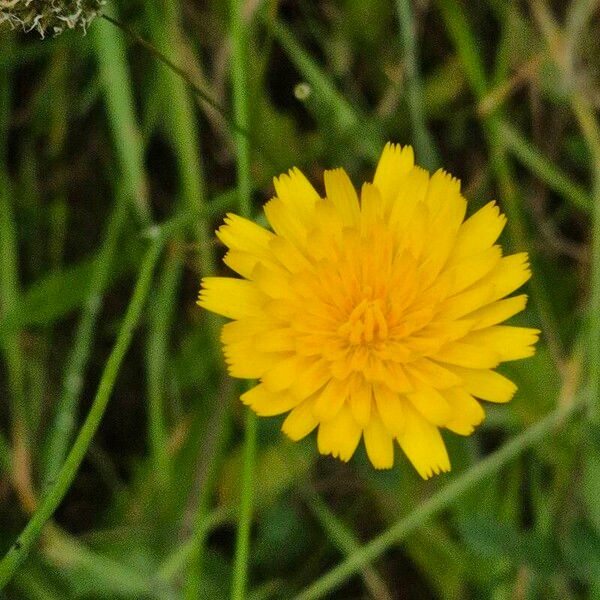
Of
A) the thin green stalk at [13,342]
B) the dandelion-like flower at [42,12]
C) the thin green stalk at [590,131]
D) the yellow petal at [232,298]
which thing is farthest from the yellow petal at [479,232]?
the thin green stalk at [13,342]

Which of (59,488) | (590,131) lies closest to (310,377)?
(59,488)

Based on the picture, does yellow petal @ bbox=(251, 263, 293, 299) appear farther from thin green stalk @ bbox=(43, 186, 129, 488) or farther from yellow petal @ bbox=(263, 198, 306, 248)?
thin green stalk @ bbox=(43, 186, 129, 488)

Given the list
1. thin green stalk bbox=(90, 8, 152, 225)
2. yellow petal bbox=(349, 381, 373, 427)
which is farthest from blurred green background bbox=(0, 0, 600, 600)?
yellow petal bbox=(349, 381, 373, 427)

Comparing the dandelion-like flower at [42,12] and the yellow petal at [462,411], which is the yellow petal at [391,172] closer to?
the yellow petal at [462,411]

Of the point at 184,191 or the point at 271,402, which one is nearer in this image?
the point at 271,402

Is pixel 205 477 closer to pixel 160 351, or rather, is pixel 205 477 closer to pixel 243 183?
pixel 160 351

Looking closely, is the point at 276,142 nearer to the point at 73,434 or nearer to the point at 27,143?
the point at 27,143

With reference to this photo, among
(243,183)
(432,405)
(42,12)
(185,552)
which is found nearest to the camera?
(42,12)
